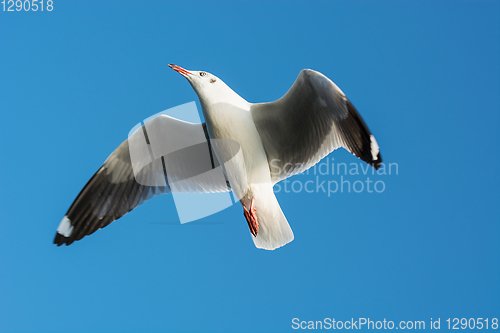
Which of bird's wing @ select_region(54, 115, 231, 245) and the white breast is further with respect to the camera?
bird's wing @ select_region(54, 115, 231, 245)

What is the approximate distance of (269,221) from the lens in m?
3.26

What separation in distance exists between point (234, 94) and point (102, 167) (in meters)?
1.41

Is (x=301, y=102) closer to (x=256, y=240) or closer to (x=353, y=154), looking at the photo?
(x=353, y=154)

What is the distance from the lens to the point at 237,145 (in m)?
3.07

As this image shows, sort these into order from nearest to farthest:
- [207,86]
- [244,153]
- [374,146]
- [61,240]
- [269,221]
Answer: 1. [374,146]
2. [207,86]
3. [244,153]
4. [269,221]
5. [61,240]

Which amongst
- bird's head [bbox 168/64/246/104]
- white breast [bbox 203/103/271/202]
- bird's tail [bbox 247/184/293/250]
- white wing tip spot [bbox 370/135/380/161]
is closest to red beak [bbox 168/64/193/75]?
bird's head [bbox 168/64/246/104]

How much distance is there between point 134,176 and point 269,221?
129 cm

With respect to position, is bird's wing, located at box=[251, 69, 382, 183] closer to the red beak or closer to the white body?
the white body

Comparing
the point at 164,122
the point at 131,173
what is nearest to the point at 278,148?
the point at 164,122

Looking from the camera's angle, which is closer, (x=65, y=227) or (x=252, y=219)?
(x=252, y=219)

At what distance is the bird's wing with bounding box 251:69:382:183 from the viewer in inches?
109

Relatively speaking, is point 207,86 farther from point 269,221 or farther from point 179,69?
point 269,221

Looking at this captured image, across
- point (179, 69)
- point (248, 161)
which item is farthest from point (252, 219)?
point (179, 69)

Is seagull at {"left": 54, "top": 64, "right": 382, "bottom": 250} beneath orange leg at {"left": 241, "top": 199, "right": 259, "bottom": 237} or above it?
above
